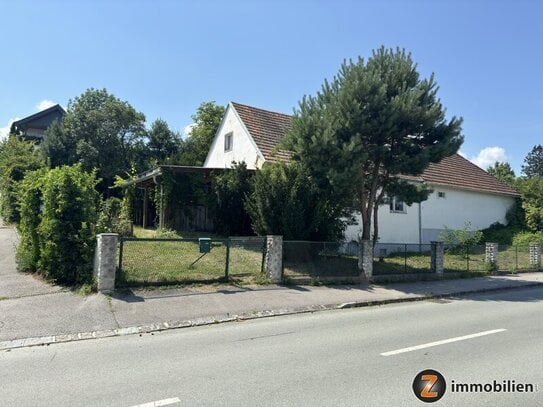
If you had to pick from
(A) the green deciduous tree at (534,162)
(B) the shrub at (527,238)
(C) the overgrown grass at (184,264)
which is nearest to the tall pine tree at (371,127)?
(C) the overgrown grass at (184,264)

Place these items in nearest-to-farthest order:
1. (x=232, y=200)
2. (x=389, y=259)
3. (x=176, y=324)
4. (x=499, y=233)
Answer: (x=176, y=324), (x=389, y=259), (x=232, y=200), (x=499, y=233)

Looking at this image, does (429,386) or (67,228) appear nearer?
(429,386)

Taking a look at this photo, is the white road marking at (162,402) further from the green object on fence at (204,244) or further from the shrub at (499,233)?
the shrub at (499,233)

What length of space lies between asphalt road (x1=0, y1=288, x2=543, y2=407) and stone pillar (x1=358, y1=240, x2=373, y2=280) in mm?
5192

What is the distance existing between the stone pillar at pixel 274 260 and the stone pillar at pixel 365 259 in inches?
119

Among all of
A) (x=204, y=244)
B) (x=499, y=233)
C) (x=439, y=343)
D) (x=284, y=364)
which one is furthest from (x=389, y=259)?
(x=499, y=233)

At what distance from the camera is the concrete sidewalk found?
7891 mm

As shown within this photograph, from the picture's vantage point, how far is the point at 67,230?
35.4 feet

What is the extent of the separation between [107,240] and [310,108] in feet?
27.4

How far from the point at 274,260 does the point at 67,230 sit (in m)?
5.51

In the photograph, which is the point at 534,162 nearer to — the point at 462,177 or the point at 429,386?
the point at 462,177

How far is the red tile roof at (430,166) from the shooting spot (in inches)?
850

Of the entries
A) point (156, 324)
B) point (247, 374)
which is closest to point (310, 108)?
point (156, 324)

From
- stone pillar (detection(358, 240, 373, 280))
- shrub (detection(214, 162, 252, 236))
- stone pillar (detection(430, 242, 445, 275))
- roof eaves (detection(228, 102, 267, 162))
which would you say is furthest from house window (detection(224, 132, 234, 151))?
stone pillar (detection(430, 242, 445, 275))
